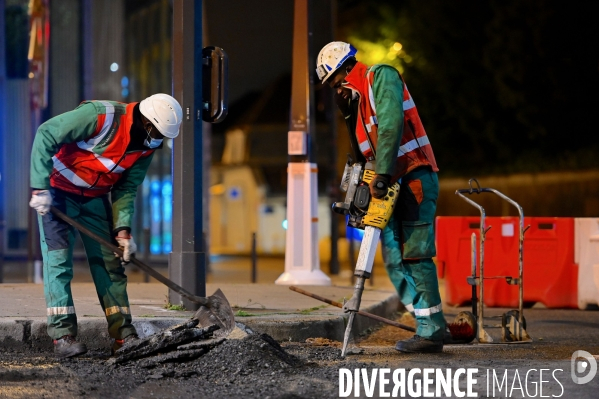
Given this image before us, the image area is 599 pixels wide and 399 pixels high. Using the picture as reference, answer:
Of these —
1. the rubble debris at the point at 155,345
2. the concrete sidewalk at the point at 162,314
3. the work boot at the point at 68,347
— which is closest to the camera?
the rubble debris at the point at 155,345

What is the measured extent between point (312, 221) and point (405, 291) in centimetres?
537

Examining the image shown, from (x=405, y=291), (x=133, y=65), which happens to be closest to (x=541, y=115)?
(x=133, y=65)

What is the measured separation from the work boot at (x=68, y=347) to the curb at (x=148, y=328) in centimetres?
43

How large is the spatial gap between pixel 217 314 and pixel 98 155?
4.30ft

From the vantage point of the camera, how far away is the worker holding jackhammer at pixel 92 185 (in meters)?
6.48

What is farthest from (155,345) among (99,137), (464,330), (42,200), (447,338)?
(464,330)

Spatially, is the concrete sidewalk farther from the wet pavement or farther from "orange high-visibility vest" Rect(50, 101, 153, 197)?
"orange high-visibility vest" Rect(50, 101, 153, 197)

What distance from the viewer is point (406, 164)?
269 inches

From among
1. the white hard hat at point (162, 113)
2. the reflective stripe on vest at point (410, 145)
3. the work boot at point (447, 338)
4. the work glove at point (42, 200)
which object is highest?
the white hard hat at point (162, 113)

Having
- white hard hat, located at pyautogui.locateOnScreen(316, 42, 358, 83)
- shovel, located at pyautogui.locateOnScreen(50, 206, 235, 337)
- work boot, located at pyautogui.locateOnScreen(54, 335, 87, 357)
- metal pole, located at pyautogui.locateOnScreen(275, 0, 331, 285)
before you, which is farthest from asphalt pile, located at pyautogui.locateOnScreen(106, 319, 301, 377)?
metal pole, located at pyautogui.locateOnScreen(275, 0, 331, 285)

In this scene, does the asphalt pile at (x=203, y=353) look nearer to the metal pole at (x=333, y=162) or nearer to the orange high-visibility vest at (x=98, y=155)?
the orange high-visibility vest at (x=98, y=155)

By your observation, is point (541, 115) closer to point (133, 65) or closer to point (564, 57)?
point (564, 57)

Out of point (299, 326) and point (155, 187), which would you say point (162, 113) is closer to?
point (299, 326)

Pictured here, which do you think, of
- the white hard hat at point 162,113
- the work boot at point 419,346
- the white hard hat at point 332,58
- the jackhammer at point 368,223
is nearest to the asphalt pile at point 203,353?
the jackhammer at point 368,223
